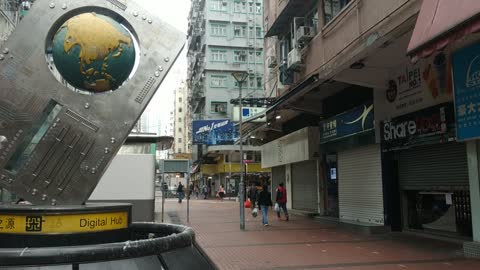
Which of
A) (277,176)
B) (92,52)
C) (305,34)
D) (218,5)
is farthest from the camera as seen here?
(218,5)

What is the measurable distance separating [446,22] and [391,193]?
8.61 m

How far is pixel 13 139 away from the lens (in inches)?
180

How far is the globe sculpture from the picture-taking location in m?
4.45

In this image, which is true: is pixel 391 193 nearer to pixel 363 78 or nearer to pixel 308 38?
pixel 363 78

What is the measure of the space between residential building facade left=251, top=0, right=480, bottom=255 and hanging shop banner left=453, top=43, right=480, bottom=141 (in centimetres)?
10

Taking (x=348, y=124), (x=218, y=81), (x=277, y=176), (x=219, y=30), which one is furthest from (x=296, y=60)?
(x=219, y=30)

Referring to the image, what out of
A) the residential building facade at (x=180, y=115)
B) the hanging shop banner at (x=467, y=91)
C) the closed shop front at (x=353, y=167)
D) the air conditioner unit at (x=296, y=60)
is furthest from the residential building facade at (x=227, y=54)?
the residential building facade at (x=180, y=115)

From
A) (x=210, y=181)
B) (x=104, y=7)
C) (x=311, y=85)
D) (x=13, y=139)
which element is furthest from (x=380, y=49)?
(x=210, y=181)

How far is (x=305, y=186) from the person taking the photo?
2356cm

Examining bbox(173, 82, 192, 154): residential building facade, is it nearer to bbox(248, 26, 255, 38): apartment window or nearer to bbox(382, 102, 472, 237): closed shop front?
bbox(248, 26, 255, 38): apartment window

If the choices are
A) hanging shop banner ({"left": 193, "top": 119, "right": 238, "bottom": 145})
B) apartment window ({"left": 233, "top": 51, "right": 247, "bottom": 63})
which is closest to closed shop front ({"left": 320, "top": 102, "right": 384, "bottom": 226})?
hanging shop banner ({"left": 193, "top": 119, "right": 238, "bottom": 145})

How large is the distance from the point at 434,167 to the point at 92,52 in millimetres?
11245

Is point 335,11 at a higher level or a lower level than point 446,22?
higher

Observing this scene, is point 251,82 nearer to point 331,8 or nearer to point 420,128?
point 331,8
